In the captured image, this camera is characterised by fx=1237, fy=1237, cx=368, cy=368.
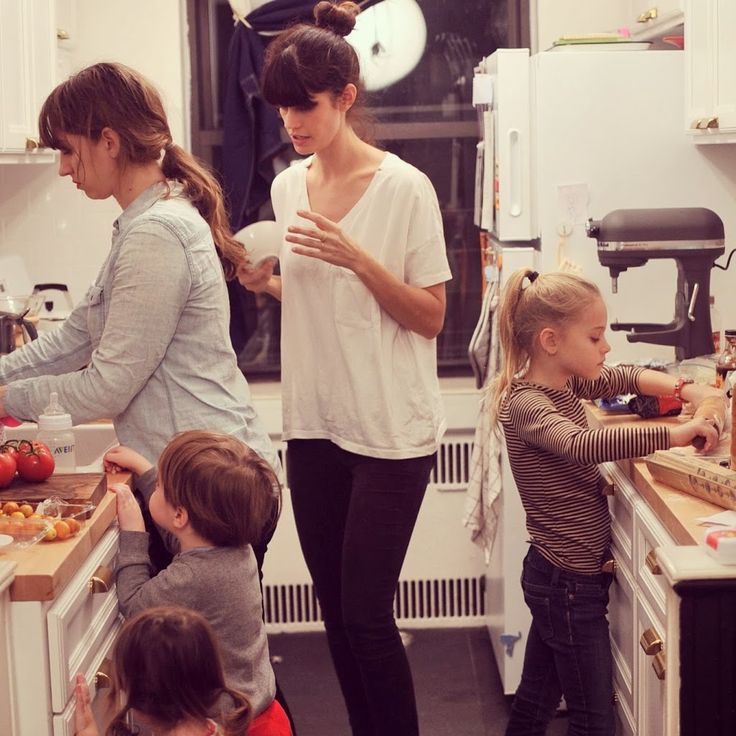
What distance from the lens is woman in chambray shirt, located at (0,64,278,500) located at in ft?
6.40

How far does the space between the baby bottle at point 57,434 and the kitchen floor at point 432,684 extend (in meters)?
1.35

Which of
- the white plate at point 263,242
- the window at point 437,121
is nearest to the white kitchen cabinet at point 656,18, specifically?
the window at point 437,121

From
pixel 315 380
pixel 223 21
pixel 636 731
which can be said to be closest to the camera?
pixel 636 731

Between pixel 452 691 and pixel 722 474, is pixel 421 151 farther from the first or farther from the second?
pixel 722 474

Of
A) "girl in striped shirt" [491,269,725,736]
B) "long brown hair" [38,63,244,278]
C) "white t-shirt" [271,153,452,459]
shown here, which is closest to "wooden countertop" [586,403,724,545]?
"girl in striped shirt" [491,269,725,736]

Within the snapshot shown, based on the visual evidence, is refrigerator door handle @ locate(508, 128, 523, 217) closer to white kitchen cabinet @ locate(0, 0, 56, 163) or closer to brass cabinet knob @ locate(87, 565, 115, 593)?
white kitchen cabinet @ locate(0, 0, 56, 163)

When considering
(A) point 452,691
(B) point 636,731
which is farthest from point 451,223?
(B) point 636,731

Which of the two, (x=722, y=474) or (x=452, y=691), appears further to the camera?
(x=452, y=691)

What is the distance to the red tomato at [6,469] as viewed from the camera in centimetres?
196

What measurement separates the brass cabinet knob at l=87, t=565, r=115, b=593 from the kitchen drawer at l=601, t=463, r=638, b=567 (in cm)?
90

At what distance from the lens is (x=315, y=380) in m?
2.41

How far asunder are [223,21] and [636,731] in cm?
258

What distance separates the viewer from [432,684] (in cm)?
347

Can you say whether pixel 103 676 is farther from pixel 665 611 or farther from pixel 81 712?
pixel 665 611
